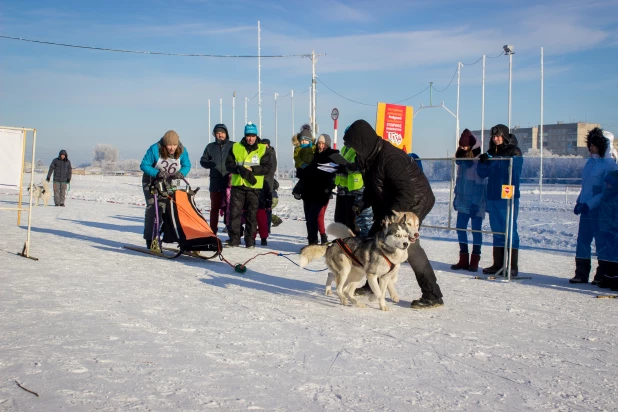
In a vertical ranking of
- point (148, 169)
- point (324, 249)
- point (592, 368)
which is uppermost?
point (148, 169)

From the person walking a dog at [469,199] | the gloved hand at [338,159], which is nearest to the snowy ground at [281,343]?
the person walking a dog at [469,199]

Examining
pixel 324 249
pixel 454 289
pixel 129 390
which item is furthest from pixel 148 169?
pixel 129 390

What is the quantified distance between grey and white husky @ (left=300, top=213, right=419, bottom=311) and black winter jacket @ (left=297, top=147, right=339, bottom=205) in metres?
3.42

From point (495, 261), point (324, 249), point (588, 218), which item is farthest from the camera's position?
point (495, 261)

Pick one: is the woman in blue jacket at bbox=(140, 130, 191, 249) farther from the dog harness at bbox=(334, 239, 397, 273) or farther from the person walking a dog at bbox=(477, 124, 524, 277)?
the person walking a dog at bbox=(477, 124, 524, 277)

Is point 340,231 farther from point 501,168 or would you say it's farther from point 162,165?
point 162,165

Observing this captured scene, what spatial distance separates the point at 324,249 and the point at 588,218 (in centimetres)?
364

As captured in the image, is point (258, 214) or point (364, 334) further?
point (258, 214)

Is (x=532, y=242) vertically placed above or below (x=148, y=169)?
below

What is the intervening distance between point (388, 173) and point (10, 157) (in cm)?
499

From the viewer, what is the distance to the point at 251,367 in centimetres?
386

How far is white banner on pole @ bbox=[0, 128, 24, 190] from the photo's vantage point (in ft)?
25.2

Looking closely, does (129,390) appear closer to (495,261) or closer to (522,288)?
(522,288)

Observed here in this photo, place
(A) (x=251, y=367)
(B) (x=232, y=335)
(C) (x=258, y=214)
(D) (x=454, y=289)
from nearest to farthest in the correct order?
(A) (x=251, y=367) → (B) (x=232, y=335) → (D) (x=454, y=289) → (C) (x=258, y=214)
